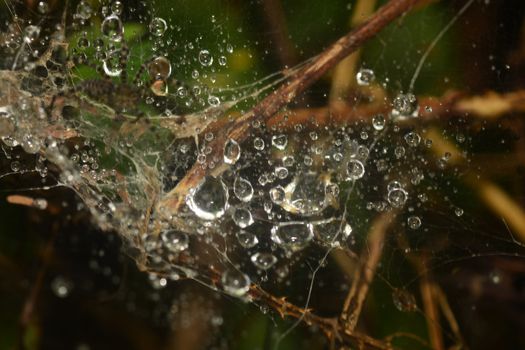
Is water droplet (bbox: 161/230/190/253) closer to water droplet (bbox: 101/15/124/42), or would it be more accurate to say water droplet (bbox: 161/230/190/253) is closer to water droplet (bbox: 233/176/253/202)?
water droplet (bbox: 233/176/253/202)

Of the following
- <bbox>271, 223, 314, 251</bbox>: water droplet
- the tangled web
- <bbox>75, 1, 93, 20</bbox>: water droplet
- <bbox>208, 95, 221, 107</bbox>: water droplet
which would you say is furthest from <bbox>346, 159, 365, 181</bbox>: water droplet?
<bbox>75, 1, 93, 20</bbox>: water droplet

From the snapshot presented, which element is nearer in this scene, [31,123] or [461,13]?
[461,13]

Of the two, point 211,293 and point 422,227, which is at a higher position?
point 422,227

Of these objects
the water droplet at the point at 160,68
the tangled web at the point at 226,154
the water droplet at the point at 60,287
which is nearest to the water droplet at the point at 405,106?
the tangled web at the point at 226,154

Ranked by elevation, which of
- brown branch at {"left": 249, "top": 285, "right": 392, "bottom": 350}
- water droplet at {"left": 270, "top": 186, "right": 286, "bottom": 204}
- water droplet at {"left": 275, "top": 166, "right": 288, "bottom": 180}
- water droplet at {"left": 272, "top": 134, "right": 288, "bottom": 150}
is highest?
water droplet at {"left": 272, "top": 134, "right": 288, "bottom": 150}

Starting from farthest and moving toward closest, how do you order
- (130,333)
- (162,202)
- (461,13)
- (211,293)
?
1. (130,333)
2. (211,293)
3. (162,202)
4. (461,13)

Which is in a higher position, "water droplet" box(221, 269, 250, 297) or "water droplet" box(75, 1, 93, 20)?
"water droplet" box(75, 1, 93, 20)

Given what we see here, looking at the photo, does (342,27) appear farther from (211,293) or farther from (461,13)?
(211,293)

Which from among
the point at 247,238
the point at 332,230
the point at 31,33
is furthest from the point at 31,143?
the point at 332,230

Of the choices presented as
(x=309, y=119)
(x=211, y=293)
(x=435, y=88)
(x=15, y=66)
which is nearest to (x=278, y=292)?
(x=211, y=293)
